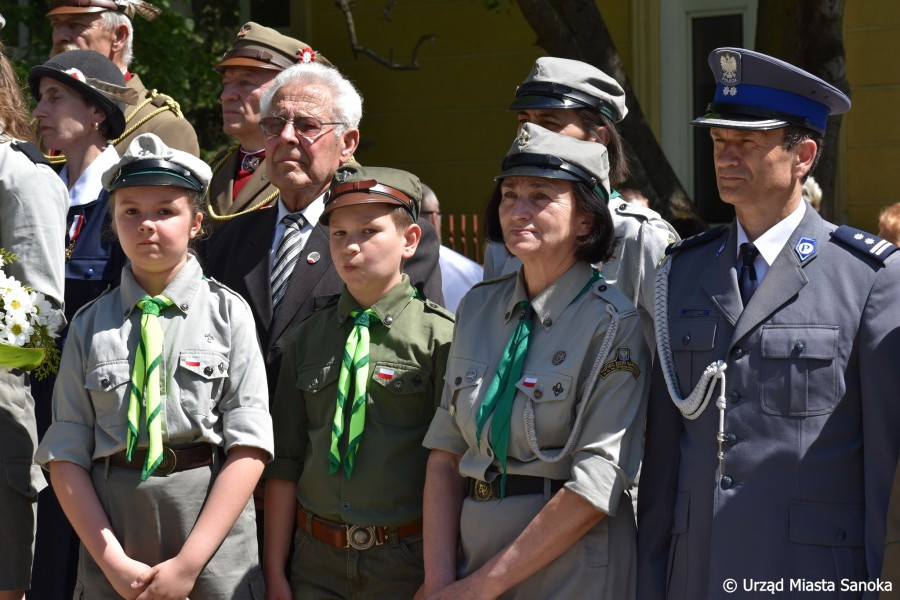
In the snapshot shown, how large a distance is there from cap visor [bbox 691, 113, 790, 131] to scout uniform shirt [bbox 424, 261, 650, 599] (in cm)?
53

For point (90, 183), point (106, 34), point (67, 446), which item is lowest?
point (67, 446)

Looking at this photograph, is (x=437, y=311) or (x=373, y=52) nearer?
(x=437, y=311)

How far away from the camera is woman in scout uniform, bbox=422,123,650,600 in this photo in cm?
311

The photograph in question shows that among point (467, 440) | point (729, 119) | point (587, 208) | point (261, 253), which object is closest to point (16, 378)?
point (261, 253)

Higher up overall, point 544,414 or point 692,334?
point 692,334

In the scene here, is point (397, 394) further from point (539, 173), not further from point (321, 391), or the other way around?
point (539, 173)

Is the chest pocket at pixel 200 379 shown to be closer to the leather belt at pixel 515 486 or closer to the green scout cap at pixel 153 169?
the green scout cap at pixel 153 169

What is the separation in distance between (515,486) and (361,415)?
1.84ft

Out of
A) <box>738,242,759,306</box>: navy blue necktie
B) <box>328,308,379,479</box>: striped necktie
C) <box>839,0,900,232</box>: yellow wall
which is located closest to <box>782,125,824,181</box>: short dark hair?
<box>738,242,759,306</box>: navy blue necktie

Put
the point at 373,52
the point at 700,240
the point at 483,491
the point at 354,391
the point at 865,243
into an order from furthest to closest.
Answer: the point at 373,52 < the point at 354,391 < the point at 700,240 < the point at 483,491 < the point at 865,243

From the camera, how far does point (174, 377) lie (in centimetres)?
345

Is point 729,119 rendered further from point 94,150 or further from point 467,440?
point 94,150

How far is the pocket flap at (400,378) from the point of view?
3568 millimetres

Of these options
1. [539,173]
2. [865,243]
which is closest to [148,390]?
[539,173]
